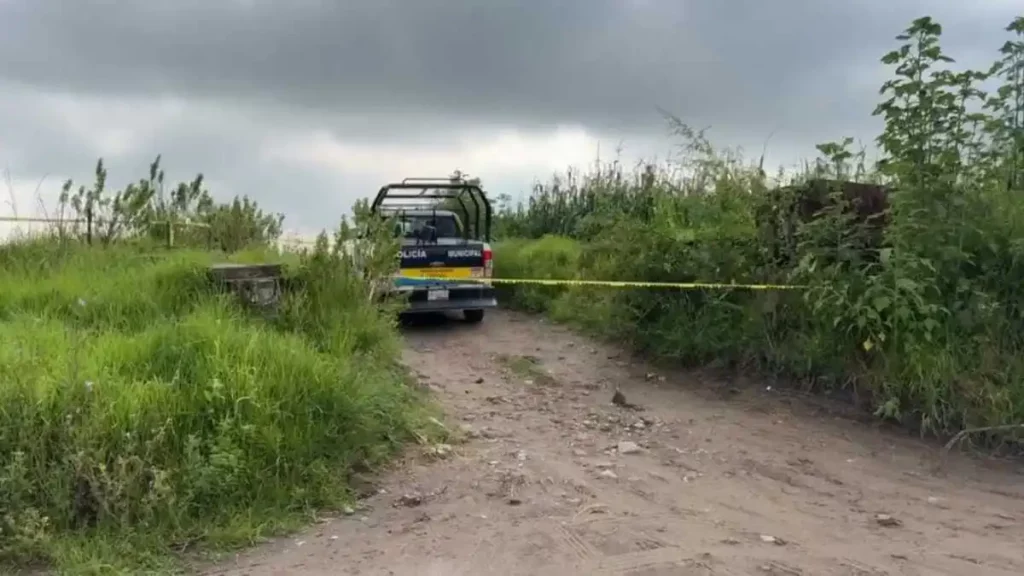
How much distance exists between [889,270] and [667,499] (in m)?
2.92

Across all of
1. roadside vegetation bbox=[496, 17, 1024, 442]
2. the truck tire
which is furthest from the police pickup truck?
roadside vegetation bbox=[496, 17, 1024, 442]

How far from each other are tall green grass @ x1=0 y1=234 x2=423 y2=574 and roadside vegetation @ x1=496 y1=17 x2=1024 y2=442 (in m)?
3.29

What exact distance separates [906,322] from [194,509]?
515cm

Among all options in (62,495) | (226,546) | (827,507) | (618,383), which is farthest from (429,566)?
(618,383)

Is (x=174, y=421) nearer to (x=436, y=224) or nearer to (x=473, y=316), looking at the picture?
(x=473, y=316)

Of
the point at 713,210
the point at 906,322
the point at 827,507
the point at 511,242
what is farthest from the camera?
the point at 511,242

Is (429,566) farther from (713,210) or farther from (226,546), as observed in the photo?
(713,210)

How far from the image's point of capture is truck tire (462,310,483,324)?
452 inches

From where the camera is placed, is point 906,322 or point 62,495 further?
point 906,322

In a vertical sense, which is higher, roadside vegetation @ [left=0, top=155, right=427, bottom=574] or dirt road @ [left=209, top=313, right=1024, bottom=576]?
roadside vegetation @ [left=0, top=155, right=427, bottom=574]

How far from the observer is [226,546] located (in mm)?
4250

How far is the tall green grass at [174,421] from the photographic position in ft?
13.9

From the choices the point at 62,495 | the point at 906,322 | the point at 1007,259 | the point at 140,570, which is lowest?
the point at 140,570

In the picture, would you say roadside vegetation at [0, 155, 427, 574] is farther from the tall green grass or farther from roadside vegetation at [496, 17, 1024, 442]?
roadside vegetation at [496, 17, 1024, 442]
